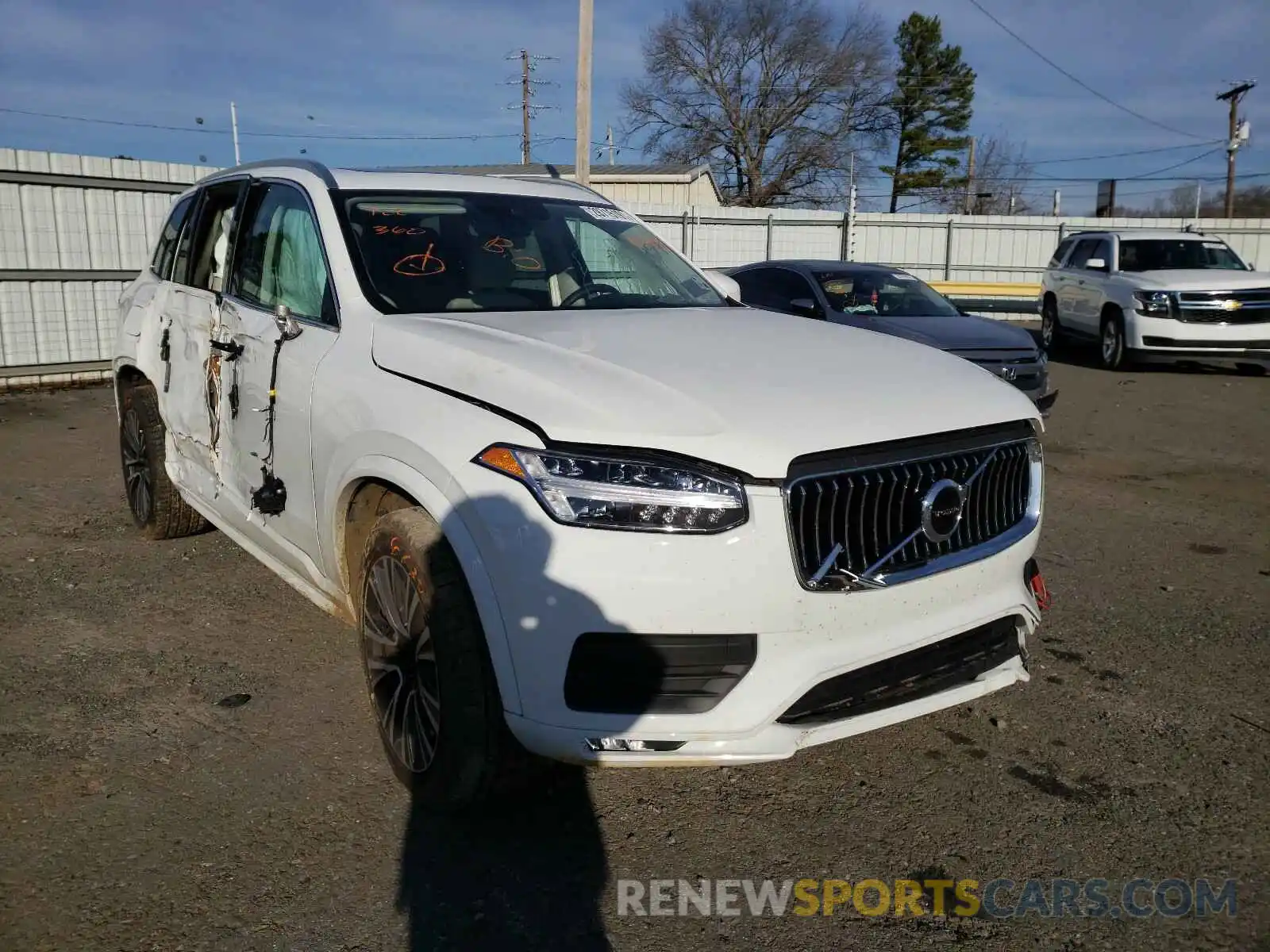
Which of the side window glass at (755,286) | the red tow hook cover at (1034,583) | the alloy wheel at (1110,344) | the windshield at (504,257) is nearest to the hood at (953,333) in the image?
the side window glass at (755,286)

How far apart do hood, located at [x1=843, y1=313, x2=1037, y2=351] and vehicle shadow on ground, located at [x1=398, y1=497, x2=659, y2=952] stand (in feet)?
23.4

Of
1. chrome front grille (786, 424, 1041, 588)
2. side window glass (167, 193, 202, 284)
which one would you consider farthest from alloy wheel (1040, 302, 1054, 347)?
chrome front grille (786, 424, 1041, 588)

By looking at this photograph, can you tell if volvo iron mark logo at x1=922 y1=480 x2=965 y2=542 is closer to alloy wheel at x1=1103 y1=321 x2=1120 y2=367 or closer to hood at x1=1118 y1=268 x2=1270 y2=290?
hood at x1=1118 y1=268 x2=1270 y2=290

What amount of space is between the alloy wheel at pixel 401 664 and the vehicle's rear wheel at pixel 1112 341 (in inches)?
523

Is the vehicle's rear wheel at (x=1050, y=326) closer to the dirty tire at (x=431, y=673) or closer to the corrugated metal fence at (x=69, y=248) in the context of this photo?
the corrugated metal fence at (x=69, y=248)

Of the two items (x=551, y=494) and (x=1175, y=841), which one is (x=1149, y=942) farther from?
(x=551, y=494)

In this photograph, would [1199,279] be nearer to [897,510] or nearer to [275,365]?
[897,510]

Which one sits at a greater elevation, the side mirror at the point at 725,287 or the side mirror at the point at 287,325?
the side mirror at the point at 725,287

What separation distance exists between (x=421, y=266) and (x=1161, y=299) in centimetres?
1241

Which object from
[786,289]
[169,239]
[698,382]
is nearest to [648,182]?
[786,289]

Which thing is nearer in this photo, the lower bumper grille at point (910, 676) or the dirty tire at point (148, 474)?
the lower bumper grille at point (910, 676)

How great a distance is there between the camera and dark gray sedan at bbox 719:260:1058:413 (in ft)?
31.2

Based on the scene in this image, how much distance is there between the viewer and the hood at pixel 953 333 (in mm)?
9398

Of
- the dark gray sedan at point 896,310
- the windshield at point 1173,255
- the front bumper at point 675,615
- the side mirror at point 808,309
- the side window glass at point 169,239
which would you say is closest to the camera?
the front bumper at point 675,615
